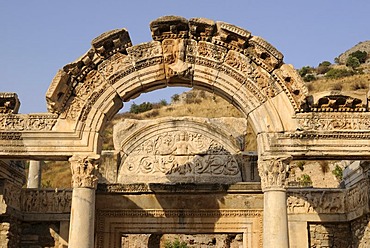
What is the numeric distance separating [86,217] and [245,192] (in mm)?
5080

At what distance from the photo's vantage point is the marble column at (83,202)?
9.17 meters

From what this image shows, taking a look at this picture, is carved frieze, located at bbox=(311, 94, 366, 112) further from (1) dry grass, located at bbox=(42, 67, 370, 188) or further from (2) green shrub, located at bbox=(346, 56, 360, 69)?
(2) green shrub, located at bbox=(346, 56, 360, 69)

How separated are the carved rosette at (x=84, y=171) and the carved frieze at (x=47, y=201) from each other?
4100 millimetres

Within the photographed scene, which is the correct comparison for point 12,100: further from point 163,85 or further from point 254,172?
point 254,172

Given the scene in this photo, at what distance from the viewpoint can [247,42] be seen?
32.8 feet

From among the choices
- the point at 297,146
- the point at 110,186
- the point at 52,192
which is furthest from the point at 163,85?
the point at 52,192

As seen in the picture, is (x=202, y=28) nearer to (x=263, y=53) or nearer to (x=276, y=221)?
(x=263, y=53)

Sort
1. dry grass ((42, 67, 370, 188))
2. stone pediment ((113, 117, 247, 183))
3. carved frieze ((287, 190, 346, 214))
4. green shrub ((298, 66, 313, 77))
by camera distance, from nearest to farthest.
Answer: carved frieze ((287, 190, 346, 214)), stone pediment ((113, 117, 247, 183)), dry grass ((42, 67, 370, 188)), green shrub ((298, 66, 313, 77))

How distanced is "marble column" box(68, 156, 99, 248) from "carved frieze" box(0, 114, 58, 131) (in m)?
0.91

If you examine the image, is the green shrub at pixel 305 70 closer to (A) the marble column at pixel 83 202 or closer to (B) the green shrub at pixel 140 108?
(B) the green shrub at pixel 140 108

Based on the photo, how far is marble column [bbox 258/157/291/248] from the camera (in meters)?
9.20

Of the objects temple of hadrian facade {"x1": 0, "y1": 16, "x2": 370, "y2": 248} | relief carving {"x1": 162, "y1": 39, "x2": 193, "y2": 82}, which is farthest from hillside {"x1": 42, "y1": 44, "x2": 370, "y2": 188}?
relief carving {"x1": 162, "y1": 39, "x2": 193, "y2": 82}

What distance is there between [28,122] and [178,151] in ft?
16.4

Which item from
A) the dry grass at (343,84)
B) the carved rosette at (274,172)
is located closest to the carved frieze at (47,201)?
the carved rosette at (274,172)
